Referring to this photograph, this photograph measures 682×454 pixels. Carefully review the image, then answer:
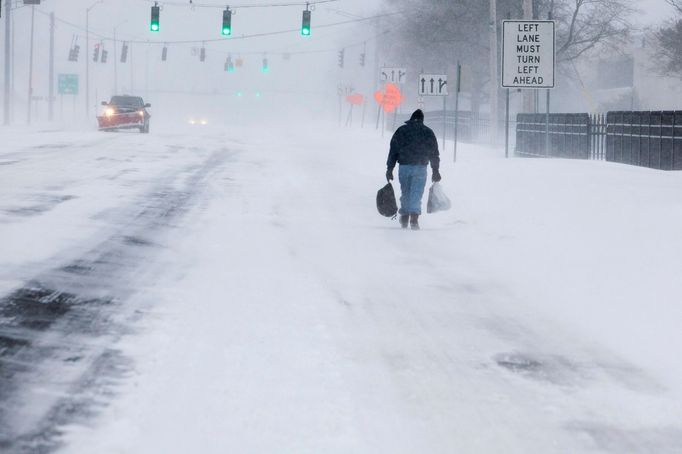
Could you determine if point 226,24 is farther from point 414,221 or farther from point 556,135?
point 414,221

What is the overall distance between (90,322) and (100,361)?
1.28 m

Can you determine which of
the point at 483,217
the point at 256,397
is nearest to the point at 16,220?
the point at 483,217

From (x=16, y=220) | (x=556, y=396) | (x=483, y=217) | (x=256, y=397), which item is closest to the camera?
(x=256, y=397)

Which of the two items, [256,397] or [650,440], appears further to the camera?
[256,397]

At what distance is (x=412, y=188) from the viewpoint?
15656mm

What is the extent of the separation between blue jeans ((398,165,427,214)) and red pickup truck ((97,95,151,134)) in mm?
34451

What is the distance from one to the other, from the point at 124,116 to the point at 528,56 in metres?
29.6

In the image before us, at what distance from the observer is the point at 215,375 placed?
6.23m

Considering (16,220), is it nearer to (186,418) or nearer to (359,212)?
(359,212)

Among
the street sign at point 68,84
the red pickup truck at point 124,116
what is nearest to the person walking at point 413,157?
the red pickup truck at point 124,116

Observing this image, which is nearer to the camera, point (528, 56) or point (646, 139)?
point (528, 56)

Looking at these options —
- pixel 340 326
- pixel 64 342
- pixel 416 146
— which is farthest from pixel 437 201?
pixel 64 342

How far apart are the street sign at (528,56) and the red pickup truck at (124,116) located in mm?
28914

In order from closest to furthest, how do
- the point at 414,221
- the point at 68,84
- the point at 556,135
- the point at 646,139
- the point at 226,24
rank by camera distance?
the point at 414,221 < the point at 646,139 < the point at 556,135 < the point at 226,24 < the point at 68,84
